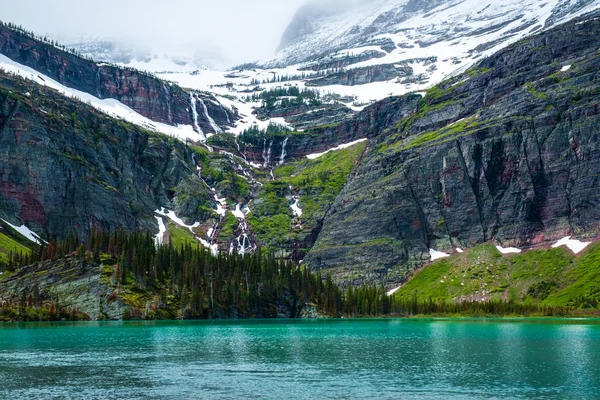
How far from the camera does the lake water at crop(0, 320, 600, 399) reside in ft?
168

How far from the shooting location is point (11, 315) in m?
138

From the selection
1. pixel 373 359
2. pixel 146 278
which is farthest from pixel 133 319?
pixel 373 359

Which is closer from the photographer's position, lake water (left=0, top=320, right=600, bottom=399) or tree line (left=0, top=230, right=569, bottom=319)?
lake water (left=0, top=320, right=600, bottom=399)

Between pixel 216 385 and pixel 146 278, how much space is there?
112003mm

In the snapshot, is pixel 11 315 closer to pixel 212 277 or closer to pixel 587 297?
pixel 212 277

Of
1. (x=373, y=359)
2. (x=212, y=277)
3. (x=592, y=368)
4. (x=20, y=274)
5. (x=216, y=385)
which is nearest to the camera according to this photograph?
(x=216, y=385)

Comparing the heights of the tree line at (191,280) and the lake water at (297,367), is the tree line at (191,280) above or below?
above

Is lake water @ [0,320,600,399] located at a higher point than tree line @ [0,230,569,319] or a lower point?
lower

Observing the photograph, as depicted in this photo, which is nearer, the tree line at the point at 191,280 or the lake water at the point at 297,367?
the lake water at the point at 297,367

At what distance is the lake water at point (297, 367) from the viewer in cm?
5109

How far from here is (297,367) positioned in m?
66.1

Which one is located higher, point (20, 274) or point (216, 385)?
point (20, 274)

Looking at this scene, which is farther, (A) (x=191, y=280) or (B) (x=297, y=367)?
(A) (x=191, y=280)

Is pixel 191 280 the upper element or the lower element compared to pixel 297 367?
upper
